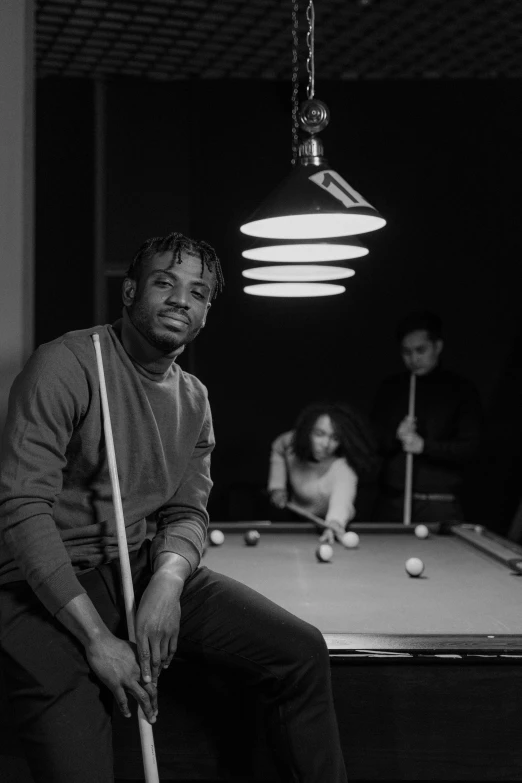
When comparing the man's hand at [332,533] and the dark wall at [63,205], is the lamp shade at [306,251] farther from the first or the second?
the dark wall at [63,205]

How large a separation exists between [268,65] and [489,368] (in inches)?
85.3

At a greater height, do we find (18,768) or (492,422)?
(492,422)

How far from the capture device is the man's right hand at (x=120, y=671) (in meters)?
1.89

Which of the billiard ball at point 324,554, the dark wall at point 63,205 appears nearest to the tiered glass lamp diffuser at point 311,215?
the billiard ball at point 324,554

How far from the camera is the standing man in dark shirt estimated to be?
180 inches

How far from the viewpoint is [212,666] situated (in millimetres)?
2174

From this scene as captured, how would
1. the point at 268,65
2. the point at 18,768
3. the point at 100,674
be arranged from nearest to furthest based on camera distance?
1. the point at 100,674
2. the point at 18,768
3. the point at 268,65

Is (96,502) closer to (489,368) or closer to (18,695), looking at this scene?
(18,695)

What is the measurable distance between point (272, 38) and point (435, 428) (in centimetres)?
220

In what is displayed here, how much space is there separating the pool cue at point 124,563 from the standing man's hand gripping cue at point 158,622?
0.13 feet

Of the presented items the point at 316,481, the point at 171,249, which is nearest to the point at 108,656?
the point at 171,249

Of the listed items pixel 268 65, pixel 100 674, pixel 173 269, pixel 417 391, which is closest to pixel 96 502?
pixel 100 674

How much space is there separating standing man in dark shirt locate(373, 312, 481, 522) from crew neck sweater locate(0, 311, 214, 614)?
2.35 meters

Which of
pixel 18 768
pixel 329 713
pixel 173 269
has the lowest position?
pixel 18 768
